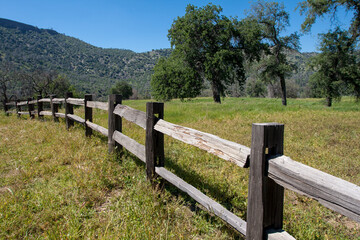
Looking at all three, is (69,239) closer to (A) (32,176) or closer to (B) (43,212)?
(B) (43,212)

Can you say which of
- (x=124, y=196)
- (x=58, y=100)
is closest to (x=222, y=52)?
(x=58, y=100)

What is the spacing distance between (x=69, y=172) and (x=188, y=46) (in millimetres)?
23128

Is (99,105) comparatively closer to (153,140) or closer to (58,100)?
(153,140)

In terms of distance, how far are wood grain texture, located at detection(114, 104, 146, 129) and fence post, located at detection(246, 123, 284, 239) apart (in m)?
2.28

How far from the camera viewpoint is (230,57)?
82.2 ft

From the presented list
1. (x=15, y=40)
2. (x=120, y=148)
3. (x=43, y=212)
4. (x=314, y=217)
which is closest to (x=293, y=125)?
(x=314, y=217)

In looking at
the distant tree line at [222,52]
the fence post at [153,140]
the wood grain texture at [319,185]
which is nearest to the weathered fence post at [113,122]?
the fence post at [153,140]

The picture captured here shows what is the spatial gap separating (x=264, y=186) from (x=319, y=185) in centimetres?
46

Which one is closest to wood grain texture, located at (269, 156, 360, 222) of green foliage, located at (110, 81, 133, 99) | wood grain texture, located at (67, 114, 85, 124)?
wood grain texture, located at (67, 114, 85, 124)

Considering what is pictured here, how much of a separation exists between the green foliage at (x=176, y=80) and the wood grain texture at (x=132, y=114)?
2083cm

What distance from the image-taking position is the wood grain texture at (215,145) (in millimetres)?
1973

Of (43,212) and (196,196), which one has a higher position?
(196,196)

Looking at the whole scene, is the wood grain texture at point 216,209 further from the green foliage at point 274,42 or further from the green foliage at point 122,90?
the green foliage at point 122,90

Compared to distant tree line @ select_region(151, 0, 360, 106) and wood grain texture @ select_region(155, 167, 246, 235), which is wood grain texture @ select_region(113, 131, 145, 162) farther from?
distant tree line @ select_region(151, 0, 360, 106)
